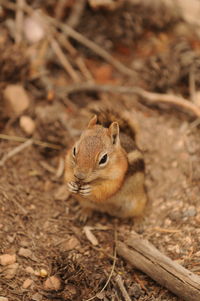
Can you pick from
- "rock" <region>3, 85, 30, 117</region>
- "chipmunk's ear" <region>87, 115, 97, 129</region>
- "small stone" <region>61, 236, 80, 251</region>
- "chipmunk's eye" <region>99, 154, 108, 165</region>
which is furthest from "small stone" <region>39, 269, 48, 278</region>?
"rock" <region>3, 85, 30, 117</region>

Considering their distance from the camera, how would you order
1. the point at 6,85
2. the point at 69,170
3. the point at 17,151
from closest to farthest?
1. the point at 69,170
2. the point at 17,151
3. the point at 6,85

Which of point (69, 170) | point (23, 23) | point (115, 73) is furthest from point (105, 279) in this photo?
point (23, 23)

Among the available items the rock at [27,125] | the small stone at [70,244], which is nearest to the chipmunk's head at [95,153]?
the small stone at [70,244]

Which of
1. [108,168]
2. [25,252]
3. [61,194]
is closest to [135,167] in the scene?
[108,168]

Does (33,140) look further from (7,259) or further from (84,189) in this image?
(7,259)

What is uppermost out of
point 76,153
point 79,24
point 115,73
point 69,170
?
point 79,24

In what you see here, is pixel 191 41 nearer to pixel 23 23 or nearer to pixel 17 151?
pixel 23 23
